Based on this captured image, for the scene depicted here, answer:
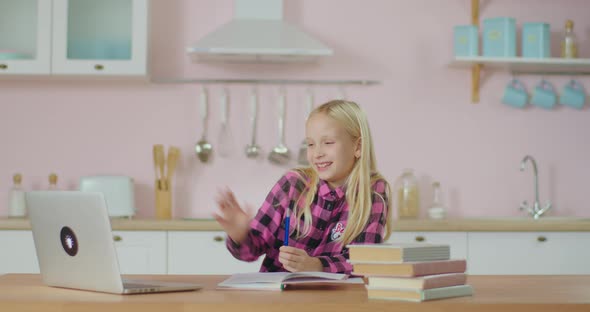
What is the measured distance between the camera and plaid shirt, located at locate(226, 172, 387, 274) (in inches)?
79.4

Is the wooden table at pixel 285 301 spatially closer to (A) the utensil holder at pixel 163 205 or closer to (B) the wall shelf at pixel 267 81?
(A) the utensil holder at pixel 163 205

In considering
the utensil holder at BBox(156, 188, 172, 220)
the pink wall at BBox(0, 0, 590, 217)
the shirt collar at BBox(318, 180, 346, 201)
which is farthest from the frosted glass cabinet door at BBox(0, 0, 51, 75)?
the shirt collar at BBox(318, 180, 346, 201)

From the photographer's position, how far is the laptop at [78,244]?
4.83 feet

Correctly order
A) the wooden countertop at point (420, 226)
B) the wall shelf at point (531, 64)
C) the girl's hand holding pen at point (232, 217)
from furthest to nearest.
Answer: the wall shelf at point (531, 64) < the wooden countertop at point (420, 226) < the girl's hand holding pen at point (232, 217)

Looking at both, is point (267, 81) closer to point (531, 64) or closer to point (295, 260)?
point (531, 64)

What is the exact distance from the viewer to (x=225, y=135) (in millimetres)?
3799

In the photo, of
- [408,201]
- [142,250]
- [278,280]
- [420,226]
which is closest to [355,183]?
[278,280]

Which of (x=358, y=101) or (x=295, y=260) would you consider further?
(x=358, y=101)

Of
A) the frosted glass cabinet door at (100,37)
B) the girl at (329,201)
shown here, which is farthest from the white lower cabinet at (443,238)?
the frosted glass cabinet door at (100,37)

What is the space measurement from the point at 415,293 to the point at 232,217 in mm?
600

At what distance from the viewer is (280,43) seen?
3.48 metres

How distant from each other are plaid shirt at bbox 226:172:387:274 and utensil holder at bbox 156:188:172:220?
1557mm

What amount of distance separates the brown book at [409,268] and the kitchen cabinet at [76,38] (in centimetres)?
222

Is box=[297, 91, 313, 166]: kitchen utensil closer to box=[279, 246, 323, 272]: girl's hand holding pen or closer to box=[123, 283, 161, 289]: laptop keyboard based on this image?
box=[279, 246, 323, 272]: girl's hand holding pen
